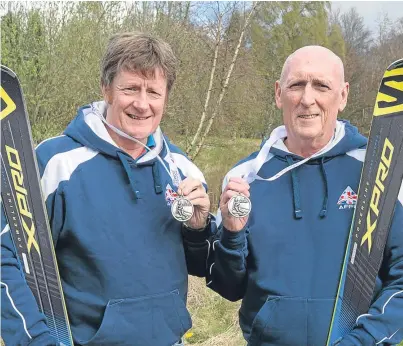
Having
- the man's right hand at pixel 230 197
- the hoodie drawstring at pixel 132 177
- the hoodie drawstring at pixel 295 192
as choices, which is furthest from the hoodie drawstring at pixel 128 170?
the hoodie drawstring at pixel 295 192

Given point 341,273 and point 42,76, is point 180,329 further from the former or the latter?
point 42,76

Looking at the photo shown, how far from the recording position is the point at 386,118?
2.32 metres

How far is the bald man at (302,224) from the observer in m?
2.21

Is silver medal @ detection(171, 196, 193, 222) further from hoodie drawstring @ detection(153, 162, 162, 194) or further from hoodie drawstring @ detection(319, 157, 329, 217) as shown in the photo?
hoodie drawstring @ detection(319, 157, 329, 217)

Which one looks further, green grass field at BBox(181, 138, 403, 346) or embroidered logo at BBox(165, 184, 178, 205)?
green grass field at BBox(181, 138, 403, 346)

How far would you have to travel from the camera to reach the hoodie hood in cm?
218

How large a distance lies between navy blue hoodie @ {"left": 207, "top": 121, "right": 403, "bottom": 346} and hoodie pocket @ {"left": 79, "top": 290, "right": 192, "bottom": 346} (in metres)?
0.29

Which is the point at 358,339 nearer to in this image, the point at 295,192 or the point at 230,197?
the point at 295,192

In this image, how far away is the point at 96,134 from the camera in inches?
86.6

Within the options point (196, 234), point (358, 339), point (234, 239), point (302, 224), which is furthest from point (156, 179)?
point (358, 339)

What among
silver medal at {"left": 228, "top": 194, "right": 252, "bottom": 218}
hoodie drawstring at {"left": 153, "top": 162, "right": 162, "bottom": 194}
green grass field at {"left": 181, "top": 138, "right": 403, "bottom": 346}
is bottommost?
green grass field at {"left": 181, "top": 138, "right": 403, "bottom": 346}

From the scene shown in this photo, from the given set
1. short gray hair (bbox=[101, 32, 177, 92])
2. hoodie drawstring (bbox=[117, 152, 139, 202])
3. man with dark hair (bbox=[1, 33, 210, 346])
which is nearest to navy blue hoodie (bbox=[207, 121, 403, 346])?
man with dark hair (bbox=[1, 33, 210, 346])

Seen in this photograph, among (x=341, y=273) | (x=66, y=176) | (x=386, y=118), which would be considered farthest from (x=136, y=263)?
(x=386, y=118)

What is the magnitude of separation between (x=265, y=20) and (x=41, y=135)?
242 inches
